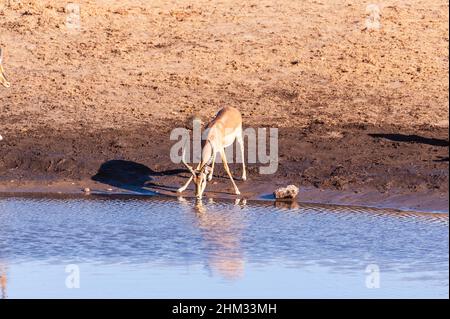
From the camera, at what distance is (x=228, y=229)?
537 inches

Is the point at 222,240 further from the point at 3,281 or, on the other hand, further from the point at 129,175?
the point at 129,175

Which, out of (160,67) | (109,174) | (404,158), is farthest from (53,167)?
(404,158)

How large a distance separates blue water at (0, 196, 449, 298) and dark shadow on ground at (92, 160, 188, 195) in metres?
0.76

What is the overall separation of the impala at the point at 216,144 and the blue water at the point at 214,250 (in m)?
0.36

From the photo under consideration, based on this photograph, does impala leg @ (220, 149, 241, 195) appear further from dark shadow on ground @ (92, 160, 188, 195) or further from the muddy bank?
dark shadow on ground @ (92, 160, 188, 195)

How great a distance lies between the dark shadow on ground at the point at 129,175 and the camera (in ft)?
53.9

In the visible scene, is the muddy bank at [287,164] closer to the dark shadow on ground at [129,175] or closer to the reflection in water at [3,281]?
the dark shadow on ground at [129,175]

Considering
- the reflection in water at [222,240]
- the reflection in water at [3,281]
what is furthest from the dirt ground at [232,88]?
the reflection in water at [3,281]

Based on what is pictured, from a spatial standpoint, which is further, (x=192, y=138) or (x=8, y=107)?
(x=8, y=107)

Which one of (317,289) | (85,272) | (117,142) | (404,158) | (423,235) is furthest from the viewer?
(117,142)

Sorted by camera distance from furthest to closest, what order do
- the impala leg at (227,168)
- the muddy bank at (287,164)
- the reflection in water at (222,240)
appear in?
1. the impala leg at (227,168)
2. the muddy bank at (287,164)
3. the reflection in water at (222,240)

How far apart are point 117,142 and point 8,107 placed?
2.36 meters

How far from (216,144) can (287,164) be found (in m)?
1.15

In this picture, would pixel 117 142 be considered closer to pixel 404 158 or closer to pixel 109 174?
pixel 109 174
